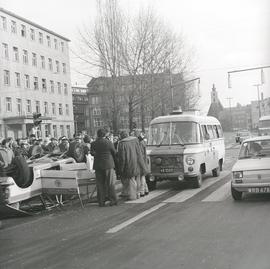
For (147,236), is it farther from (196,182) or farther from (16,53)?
(16,53)

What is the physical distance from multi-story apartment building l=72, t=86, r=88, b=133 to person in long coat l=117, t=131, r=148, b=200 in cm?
8595

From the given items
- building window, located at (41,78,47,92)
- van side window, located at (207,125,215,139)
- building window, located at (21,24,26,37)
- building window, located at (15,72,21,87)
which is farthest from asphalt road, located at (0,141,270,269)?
building window, located at (41,78,47,92)

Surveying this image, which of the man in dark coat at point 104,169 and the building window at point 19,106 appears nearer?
the man in dark coat at point 104,169

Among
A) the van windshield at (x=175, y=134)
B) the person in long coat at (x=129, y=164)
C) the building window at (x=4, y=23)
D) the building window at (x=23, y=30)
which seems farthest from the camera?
the building window at (x=23, y=30)

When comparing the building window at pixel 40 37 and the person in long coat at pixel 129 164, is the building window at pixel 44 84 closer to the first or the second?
the building window at pixel 40 37

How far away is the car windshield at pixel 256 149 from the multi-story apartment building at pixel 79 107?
3418 inches

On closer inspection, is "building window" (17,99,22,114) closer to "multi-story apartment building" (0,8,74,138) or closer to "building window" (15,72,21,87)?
"multi-story apartment building" (0,8,74,138)

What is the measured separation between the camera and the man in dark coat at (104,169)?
36.4ft

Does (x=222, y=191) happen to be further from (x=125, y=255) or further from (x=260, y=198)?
(x=125, y=255)

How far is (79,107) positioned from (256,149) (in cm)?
8846

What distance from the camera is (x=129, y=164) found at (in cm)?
1184

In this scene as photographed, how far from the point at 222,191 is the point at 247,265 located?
709 centimetres

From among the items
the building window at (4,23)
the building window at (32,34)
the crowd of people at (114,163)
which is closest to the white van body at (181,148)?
the crowd of people at (114,163)

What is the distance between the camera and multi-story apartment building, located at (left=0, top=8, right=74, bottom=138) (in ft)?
180
